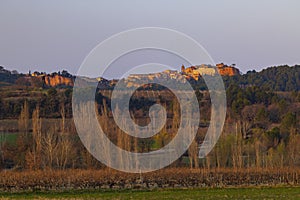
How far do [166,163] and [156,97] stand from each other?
A: 19.3m

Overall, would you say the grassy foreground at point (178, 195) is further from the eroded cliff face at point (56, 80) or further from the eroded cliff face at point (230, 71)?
the eroded cliff face at point (230, 71)

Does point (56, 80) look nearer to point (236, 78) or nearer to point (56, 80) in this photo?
point (56, 80)

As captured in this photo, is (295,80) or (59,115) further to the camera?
(295,80)

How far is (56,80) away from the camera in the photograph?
86875 millimetres

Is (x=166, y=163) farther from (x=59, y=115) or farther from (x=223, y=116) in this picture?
(x=59, y=115)

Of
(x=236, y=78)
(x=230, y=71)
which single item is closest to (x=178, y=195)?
(x=236, y=78)

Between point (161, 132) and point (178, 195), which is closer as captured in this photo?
point (178, 195)

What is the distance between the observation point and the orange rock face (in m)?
84.7

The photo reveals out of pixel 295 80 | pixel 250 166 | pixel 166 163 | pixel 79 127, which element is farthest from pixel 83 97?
pixel 295 80

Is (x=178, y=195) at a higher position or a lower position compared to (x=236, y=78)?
lower

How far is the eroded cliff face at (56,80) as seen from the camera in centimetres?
8450

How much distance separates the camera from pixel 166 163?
119 feet

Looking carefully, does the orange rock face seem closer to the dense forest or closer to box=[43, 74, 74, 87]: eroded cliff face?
box=[43, 74, 74, 87]: eroded cliff face

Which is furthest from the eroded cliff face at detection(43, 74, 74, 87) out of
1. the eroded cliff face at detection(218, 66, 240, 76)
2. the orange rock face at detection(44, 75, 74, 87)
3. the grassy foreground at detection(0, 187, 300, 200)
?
the grassy foreground at detection(0, 187, 300, 200)
